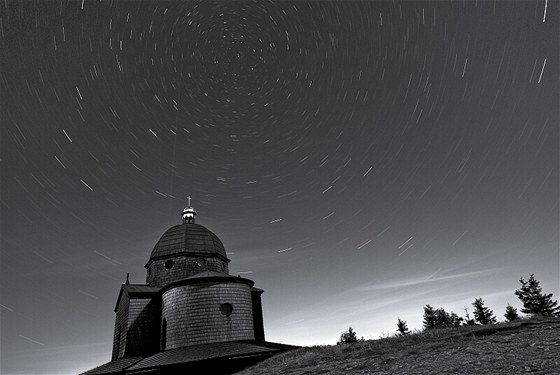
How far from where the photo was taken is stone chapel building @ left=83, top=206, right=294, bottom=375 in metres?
17.9

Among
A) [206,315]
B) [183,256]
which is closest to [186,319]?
[206,315]

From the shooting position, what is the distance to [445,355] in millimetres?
10766

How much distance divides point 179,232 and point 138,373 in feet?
44.5

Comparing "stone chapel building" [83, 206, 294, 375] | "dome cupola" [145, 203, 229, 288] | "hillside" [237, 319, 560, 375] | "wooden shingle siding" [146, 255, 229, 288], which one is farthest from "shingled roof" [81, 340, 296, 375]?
"dome cupola" [145, 203, 229, 288]

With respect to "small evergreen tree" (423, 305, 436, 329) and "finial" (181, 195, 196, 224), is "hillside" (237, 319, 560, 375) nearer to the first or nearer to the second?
"finial" (181, 195, 196, 224)

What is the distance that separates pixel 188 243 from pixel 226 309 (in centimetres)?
841

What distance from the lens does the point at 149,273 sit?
28.5 m

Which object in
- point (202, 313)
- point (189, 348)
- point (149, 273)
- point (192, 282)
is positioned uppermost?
point (149, 273)

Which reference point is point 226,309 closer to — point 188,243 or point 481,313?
point 188,243

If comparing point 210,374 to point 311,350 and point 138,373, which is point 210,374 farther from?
point 311,350

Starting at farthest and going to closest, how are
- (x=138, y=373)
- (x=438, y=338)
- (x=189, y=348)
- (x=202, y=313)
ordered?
(x=202, y=313) < (x=189, y=348) < (x=138, y=373) < (x=438, y=338)

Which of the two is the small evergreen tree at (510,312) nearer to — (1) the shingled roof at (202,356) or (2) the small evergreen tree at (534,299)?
(2) the small evergreen tree at (534,299)

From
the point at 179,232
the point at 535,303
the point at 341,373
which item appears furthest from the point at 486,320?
the point at 341,373

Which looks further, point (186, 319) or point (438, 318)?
point (438, 318)
